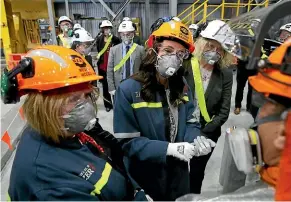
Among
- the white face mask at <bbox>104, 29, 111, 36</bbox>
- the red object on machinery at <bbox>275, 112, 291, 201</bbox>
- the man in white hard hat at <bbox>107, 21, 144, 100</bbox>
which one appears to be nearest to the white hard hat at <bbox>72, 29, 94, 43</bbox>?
the man in white hard hat at <bbox>107, 21, 144, 100</bbox>

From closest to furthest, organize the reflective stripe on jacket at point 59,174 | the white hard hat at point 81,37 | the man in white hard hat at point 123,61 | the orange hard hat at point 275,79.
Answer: the orange hard hat at point 275,79 → the reflective stripe on jacket at point 59,174 → the man in white hard hat at point 123,61 → the white hard hat at point 81,37

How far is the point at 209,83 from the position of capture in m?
2.36

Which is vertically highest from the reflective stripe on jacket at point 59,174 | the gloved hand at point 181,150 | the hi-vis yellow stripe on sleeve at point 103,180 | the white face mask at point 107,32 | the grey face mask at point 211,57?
the white face mask at point 107,32

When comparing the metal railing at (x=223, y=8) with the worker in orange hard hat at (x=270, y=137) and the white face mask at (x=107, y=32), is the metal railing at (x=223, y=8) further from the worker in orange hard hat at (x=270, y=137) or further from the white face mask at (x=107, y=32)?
the worker in orange hard hat at (x=270, y=137)

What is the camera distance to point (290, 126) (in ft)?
2.49

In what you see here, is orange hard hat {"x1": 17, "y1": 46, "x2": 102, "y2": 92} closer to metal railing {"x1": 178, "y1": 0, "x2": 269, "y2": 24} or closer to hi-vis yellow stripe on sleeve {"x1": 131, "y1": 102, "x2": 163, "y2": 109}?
hi-vis yellow stripe on sleeve {"x1": 131, "y1": 102, "x2": 163, "y2": 109}

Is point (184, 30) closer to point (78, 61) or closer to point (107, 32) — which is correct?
point (78, 61)

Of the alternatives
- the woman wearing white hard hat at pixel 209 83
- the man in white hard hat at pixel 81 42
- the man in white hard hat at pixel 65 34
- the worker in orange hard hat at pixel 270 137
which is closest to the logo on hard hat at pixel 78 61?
the worker in orange hard hat at pixel 270 137

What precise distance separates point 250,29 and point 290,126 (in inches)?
17.8

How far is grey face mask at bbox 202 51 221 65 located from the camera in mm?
A: 2348

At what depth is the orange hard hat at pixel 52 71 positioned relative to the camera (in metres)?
1.07

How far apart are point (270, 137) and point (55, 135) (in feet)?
2.77

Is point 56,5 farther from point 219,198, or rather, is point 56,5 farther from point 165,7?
point 219,198

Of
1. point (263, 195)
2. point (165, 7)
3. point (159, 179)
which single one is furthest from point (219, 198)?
point (165, 7)
